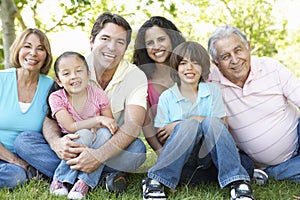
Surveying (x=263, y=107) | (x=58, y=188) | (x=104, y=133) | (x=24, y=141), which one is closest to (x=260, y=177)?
(x=263, y=107)

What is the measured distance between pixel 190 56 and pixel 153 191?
851 mm

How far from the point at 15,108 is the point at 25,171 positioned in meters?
0.42

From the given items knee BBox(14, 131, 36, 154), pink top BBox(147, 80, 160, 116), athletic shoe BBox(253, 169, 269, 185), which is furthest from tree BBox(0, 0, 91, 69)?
athletic shoe BBox(253, 169, 269, 185)

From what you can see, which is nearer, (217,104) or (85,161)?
(85,161)

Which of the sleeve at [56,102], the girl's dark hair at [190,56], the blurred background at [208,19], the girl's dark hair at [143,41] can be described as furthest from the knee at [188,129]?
the blurred background at [208,19]

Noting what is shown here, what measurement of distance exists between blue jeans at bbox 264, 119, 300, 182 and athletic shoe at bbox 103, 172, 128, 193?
3.30 feet

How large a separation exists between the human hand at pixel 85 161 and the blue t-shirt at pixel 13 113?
0.52 meters

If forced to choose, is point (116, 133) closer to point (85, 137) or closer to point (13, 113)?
point (85, 137)

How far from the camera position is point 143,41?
118 inches

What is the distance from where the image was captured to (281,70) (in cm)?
287

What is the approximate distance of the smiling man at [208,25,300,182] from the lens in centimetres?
283

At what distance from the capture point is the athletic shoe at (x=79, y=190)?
2428 millimetres

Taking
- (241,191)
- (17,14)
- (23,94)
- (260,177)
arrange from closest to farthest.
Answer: (241,191)
(260,177)
(23,94)
(17,14)

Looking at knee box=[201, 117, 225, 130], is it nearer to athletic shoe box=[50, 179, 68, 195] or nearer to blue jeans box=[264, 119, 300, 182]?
blue jeans box=[264, 119, 300, 182]
